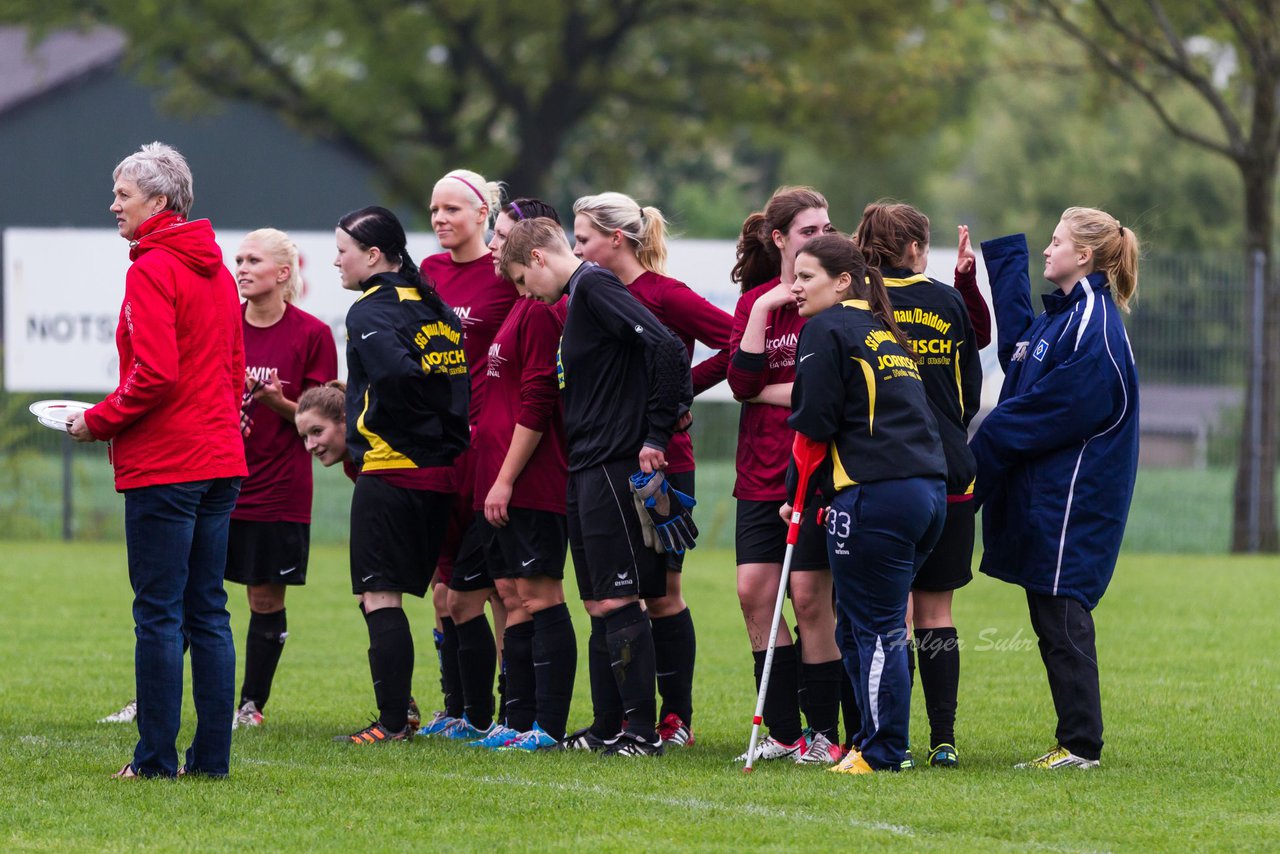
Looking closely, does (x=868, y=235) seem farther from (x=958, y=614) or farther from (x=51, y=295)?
(x=51, y=295)

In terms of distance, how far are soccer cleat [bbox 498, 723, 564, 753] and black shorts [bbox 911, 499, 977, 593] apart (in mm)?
1527

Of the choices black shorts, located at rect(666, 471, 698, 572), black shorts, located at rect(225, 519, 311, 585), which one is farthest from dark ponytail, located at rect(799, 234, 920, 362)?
black shorts, located at rect(225, 519, 311, 585)

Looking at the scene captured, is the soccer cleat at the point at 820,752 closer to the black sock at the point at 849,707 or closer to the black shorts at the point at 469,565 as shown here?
the black sock at the point at 849,707

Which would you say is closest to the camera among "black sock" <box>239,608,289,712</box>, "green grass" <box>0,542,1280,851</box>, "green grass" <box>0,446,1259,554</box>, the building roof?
"green grass" <box>0,542,1280,851</box>

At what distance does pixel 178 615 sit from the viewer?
569cm

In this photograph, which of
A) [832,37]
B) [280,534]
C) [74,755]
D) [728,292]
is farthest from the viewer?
[832,37]

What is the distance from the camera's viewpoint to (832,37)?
28391 mm

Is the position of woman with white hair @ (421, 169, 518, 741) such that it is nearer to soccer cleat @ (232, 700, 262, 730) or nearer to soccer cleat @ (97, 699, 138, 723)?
soccer cleat @ (232, 700, 262, 730)

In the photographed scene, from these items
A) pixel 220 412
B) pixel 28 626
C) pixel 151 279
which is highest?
pixel 151 279

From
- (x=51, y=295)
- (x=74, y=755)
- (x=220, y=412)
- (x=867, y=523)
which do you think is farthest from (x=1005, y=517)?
(x=51, y=295)

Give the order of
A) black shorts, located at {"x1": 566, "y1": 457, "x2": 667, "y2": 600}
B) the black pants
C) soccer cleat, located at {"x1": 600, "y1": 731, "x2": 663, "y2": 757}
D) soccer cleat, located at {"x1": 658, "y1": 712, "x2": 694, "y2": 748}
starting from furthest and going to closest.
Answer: soccer cleat, located at {"x1": 658, "y1": 712, "x2": 694, "y2": 748} → soccer cleat, located at {"x1": 600, "y1": 731, "x2": 663, "y2": 757} → black shorts, located at {"x1": 566, "y1": 457, "x2": 667, "y2": 600} → the black pants

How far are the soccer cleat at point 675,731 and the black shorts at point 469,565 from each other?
92cm

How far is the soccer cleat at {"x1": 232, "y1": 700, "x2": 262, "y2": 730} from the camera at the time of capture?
7.31 m

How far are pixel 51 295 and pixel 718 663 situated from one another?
8.83 meters
